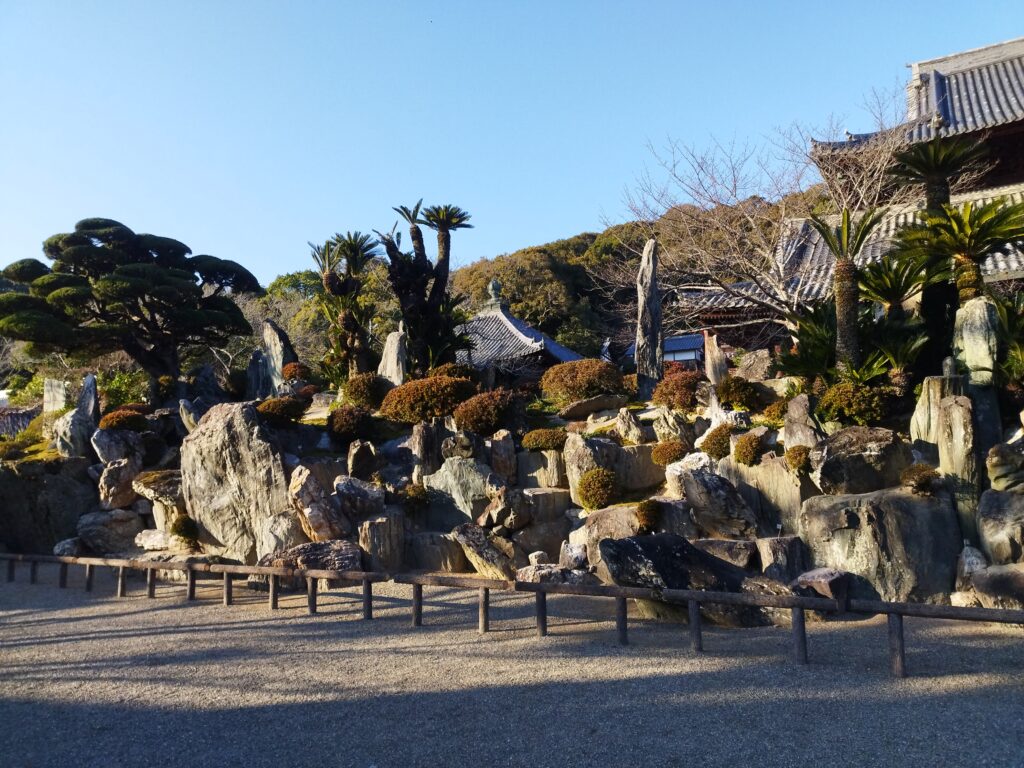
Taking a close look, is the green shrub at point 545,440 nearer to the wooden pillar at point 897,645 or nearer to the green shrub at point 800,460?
the green shrub at point 800,460

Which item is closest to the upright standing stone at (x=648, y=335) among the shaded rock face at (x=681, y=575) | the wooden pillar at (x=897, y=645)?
the shaded rock face at (x=681, y=575)

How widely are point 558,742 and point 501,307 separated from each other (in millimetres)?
27710

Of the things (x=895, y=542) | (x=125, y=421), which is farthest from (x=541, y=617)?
(x=125, y=421)

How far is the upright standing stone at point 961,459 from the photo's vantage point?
10.8 meters

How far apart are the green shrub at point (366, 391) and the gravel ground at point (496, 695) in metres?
8.10

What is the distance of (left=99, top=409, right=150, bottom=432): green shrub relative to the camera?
17.9 meters

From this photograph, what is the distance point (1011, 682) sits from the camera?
735cm

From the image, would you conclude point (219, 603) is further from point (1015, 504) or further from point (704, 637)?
point (1015, 504)

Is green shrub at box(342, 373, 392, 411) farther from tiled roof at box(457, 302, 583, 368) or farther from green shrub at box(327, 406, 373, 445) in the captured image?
tiled roof at box(457, 302, 583, 368)

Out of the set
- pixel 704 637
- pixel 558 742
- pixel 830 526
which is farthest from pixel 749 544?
pixel 558 742

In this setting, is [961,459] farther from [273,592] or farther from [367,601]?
[273,592]

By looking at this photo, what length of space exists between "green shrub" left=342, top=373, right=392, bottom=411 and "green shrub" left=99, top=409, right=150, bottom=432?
4972 millimetres

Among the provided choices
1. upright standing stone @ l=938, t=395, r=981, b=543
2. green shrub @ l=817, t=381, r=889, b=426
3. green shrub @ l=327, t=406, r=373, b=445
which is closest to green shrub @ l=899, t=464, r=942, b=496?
upright standing stone @ l=938, t=395, r=981, b=543

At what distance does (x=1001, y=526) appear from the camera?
10.4 metres
